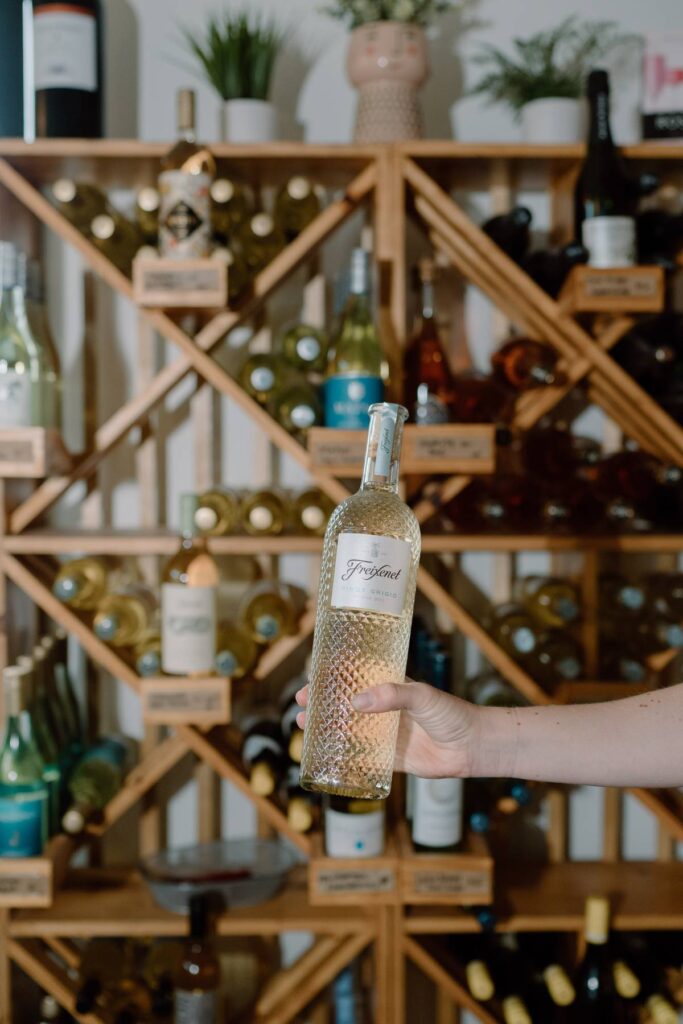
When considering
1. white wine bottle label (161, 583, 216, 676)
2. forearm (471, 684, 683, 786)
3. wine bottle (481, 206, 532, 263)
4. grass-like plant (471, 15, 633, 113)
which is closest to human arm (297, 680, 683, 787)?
forearm (471, 684, 683, 786)

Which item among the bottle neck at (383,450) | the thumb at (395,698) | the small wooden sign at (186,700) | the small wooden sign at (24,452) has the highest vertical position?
the bottle neck at (383,450)

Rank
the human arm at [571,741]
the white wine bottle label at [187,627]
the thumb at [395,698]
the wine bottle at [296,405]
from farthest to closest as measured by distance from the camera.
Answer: the wine bottle at [296,405] < the white wine bottle label at [187,627] < the human arm at [571,741] < the thumb at [395,698]

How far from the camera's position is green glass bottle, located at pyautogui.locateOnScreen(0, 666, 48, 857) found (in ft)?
4.50

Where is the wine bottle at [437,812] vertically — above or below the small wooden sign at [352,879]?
above

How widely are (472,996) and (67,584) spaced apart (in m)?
0.92

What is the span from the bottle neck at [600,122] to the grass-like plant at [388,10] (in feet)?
0.93

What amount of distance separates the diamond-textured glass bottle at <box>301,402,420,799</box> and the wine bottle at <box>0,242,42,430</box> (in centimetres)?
77

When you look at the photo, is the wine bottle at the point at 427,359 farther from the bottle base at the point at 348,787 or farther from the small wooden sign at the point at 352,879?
the bottle base at the point at 348,787

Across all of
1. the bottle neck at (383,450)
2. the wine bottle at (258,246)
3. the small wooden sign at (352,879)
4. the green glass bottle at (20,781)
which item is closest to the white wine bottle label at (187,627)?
the green glass bottle at (20,781)

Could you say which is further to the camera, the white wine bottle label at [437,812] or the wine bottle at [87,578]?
the wine bottle at [87,578]

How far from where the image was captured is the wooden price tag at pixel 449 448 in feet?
4.46

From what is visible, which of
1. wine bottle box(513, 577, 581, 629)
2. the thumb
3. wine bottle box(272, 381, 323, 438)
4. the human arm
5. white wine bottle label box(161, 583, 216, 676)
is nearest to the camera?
the thumb

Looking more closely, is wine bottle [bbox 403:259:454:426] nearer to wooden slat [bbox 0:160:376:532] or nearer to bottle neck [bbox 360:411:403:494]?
wooden slat [bbox 0:160:376:532]

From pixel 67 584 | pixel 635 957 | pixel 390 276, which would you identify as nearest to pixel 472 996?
pixel 635 957
